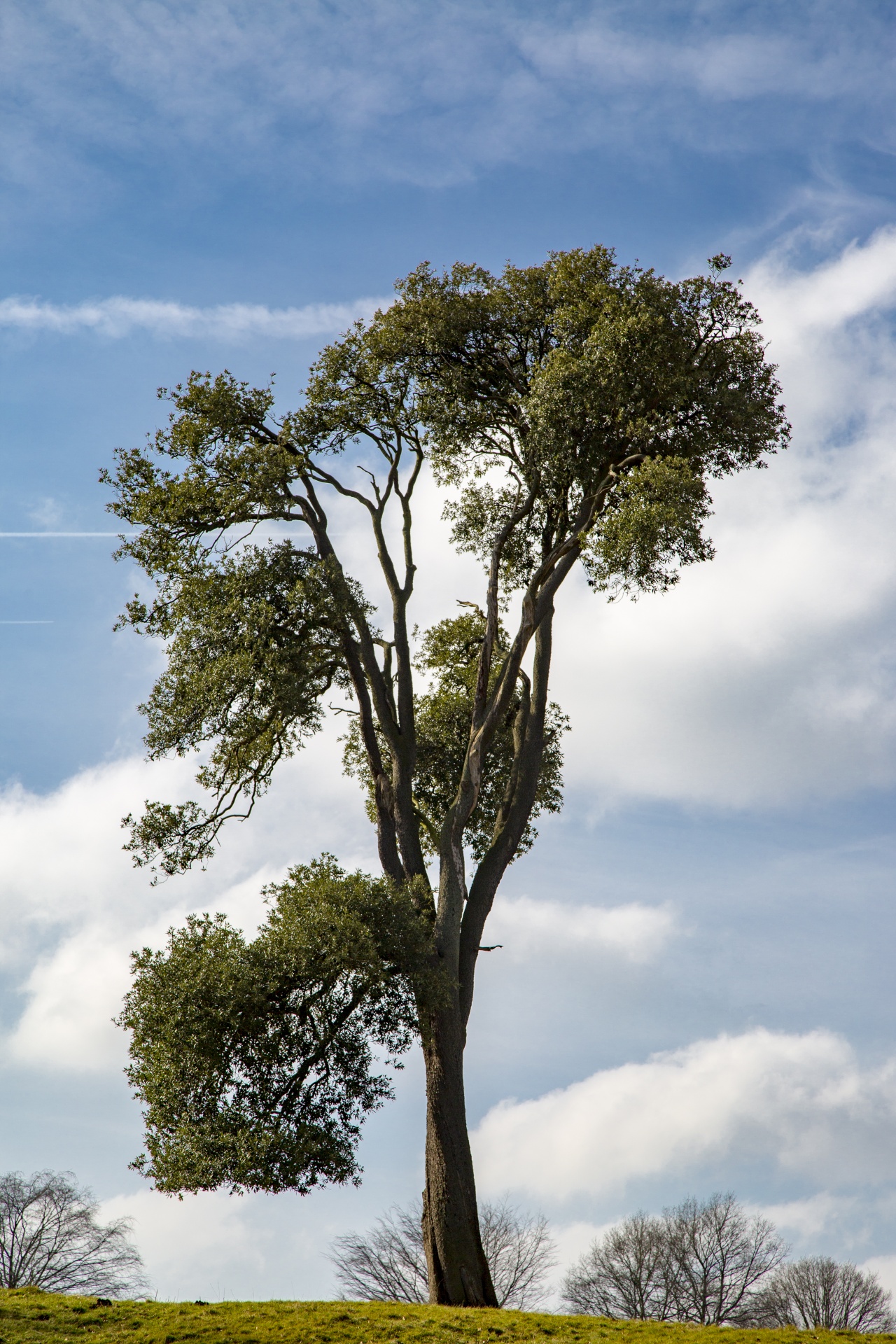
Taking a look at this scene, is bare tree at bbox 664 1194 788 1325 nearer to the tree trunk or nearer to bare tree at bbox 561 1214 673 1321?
bare tree at bbox 561 1214 673 1321

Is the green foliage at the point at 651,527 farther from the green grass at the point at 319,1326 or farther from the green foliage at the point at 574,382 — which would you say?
the green grass at the point at 319,1326

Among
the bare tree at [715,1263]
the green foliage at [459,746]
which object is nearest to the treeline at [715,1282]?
the bare tree at [715,1263]

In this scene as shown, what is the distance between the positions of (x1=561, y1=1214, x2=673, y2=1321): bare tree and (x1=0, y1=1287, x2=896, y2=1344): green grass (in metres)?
20.2

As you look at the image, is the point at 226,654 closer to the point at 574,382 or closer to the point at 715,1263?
the point at 574,382

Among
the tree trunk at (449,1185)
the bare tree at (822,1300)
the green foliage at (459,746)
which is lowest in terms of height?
the bare tree at (822,1300)

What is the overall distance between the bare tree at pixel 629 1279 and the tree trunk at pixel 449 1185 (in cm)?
2006

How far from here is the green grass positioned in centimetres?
1388

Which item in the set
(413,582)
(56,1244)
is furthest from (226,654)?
A: (56,1244)

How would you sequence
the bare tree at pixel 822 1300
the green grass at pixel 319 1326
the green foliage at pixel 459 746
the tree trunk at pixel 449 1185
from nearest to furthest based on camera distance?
the green grass at pixel 319 1326, the tree trunk at pixel 449 1185, the green foliage at pixel 459 746, the bare tree at pixel 822 1300

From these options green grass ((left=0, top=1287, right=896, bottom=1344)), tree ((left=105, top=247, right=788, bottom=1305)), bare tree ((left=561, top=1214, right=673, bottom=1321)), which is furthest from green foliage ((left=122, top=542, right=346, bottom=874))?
bare tree ((left=561, top=1214, right=673, bottom=1321))

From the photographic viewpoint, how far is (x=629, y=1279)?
34.5 m

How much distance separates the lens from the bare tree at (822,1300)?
3325cm

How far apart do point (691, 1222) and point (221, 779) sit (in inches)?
979

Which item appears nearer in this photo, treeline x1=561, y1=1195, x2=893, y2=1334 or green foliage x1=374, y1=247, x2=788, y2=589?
green foliage x1=374, y1=247, x2=788, y2=589
